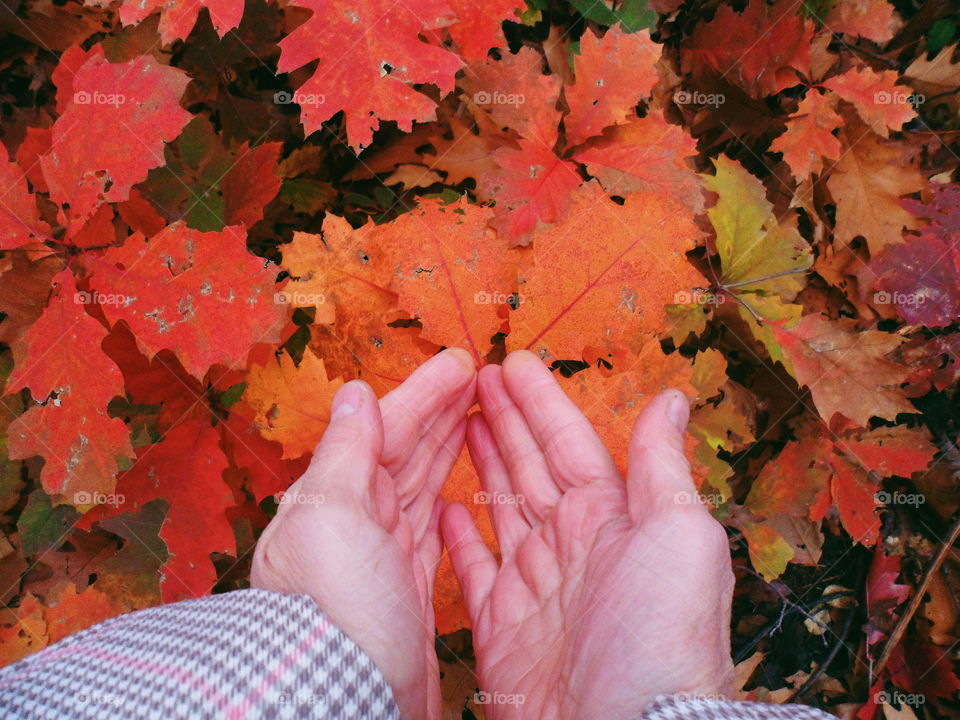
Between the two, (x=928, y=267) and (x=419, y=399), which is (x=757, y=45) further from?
(x=419, y=399)

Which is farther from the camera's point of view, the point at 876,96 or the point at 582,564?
the point at 876,96

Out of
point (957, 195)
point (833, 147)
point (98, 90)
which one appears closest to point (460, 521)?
point (98, 90)

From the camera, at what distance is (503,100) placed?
1.66m

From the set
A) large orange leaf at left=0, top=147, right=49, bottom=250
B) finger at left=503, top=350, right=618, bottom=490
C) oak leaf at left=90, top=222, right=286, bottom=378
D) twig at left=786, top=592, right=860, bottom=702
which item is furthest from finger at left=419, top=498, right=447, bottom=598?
twig at left=786, top=592, right=860, bottom=702

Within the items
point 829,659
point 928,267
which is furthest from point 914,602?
point 928,267

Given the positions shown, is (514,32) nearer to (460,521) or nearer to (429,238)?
(429,238)

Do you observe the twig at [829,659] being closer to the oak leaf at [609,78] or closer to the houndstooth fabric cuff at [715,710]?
the houndstooth fabric cuff at [715,710]

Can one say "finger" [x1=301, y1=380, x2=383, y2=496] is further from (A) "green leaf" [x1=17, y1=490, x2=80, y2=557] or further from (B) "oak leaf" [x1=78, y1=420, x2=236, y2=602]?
(A) "green leaf" [x1=17, y1=490, x2=80, y2=557]

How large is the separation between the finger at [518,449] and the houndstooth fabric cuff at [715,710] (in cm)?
49

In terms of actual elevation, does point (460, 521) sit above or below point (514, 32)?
below

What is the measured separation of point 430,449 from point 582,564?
1.39ft

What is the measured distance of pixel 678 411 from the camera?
1239 millimetres

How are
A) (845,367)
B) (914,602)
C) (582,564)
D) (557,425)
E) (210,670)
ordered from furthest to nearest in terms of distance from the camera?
(914,602), (845,367), (557,425), (582,564), (210,670)

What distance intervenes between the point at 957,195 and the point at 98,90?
2311 millimetres
